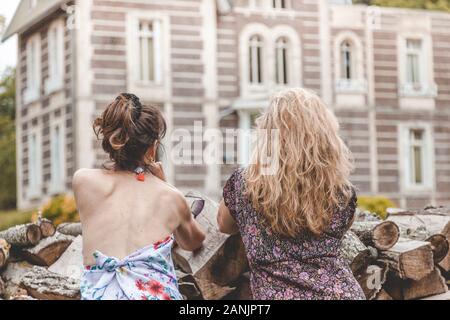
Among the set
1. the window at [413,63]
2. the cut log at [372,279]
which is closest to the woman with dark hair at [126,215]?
the cut log at [372,279]

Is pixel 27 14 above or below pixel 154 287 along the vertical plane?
above

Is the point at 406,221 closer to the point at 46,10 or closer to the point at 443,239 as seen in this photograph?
the point at 443,239

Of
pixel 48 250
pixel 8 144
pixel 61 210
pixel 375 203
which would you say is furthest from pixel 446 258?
pixel 8 144

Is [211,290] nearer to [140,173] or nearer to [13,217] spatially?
[140,173]

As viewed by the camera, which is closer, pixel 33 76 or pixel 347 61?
pixel 33 76

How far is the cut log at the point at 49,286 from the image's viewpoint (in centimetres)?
275

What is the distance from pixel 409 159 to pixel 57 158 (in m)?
1.50

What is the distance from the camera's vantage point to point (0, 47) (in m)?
3.29

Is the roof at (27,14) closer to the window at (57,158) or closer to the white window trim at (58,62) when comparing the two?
the white window trim at (58,62)

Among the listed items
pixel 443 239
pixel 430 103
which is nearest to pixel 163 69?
pixel 430 103

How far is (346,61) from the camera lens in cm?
395

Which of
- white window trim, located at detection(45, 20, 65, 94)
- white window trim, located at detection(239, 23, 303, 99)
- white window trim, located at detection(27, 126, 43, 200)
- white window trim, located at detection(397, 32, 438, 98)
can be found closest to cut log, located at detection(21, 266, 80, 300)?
white window trim, located at detection(27, 126, 43, 200)

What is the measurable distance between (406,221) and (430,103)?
72 cm

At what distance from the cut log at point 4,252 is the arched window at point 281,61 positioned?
4.96ft
